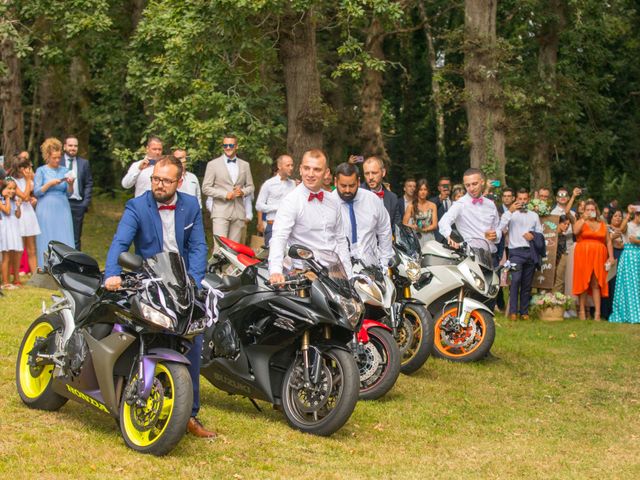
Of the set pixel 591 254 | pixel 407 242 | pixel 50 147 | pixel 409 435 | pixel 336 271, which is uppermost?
pixel 50 147

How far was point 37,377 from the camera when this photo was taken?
29.0 feet

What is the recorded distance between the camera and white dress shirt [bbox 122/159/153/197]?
47.0 ft

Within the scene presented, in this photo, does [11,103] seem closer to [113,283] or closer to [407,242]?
[407,242]

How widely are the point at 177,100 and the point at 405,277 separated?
11.4 metres

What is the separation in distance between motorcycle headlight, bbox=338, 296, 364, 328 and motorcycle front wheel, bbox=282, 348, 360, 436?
24 cm

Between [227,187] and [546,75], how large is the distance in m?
15.9

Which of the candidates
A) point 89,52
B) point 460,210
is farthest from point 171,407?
point 89,52

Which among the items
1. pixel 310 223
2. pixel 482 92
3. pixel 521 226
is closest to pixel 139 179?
pixel 310 223

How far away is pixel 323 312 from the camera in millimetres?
8383

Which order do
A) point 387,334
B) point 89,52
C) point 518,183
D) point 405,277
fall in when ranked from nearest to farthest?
point 387,334 < point 405,277 < point 89,52 < point 518,183

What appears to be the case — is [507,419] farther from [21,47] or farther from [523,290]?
[21,47]

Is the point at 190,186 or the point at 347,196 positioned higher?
the point at 190,186

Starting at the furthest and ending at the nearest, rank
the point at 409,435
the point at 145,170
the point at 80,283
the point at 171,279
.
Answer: the point at 145,170 → the point at 409,435 → the point at 80,283 → the point at 171,279

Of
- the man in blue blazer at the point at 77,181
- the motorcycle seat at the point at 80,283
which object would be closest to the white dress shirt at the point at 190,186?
the man in blue blazer at the point at 77,181
